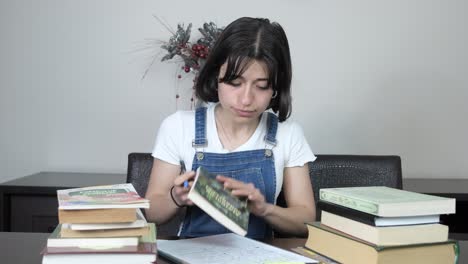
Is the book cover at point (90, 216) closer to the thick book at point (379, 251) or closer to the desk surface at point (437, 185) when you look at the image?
the thick book at point (379, 251)

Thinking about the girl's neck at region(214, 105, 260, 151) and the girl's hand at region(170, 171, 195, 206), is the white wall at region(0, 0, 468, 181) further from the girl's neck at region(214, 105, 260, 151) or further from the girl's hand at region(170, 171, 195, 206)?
the girl's hand at region(170, 171, 195, 206)

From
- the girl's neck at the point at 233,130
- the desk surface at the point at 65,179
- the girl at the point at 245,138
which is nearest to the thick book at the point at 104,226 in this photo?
the girl at the point at 245,138

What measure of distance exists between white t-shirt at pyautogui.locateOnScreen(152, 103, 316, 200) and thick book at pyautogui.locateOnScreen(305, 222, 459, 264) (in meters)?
0.45

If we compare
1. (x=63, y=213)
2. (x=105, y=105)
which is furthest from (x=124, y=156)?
(x=63, y=213)

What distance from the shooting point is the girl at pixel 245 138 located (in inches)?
51.3

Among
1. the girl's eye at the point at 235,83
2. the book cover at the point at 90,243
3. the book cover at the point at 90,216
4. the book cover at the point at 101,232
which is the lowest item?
the book cover at the point at 90,243

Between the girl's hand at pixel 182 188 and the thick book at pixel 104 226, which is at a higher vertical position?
the girl's hand at pixel 182 188

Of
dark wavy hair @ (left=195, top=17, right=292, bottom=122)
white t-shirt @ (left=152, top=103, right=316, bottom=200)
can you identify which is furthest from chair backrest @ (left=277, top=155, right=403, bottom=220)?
dark wavy hair @ (left=195, top=17, right=292, bottom=122)

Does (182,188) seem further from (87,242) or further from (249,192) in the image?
(87,242)

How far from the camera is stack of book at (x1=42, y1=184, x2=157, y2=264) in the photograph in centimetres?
85

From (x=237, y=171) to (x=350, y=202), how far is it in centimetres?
46

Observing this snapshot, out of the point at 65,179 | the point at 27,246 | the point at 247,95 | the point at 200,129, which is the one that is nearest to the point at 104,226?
the point at 27,246

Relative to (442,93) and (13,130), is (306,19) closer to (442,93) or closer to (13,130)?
(442,93)

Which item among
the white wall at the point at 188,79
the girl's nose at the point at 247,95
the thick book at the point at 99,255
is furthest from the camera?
the white wall at the point at 188,79
